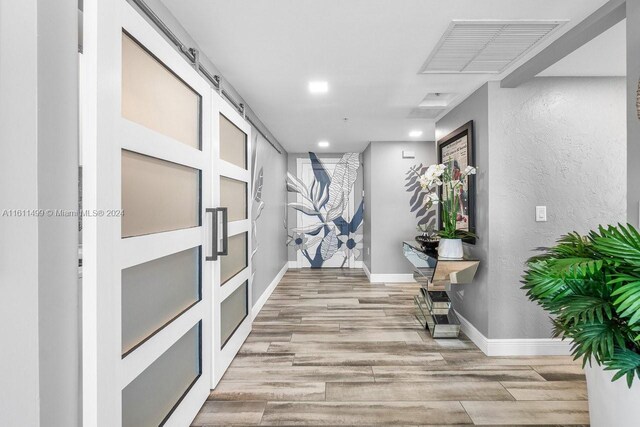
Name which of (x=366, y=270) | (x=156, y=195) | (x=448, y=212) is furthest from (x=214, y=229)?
(x=366, y=270)

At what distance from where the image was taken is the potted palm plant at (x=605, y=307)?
1253mm

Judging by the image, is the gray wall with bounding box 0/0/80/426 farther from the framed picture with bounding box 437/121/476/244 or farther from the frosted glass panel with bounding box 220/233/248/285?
the framed picture with bounding box 437/121/476/244

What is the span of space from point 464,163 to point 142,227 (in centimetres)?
298

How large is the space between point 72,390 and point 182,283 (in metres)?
0.77

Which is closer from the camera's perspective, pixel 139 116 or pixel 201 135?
pixel 139 116

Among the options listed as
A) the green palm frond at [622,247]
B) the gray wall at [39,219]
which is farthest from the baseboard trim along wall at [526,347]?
the gray wall at [39,219]

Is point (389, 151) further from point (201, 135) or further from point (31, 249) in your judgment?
point (31, 249)

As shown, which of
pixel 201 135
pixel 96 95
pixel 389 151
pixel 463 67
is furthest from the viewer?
pixel 389 151

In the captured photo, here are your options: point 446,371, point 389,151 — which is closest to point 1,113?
point 446,371

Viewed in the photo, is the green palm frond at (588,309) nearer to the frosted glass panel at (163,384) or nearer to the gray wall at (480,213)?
the gray wall at (480,213)

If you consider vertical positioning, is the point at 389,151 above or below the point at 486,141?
above

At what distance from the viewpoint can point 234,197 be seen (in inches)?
117

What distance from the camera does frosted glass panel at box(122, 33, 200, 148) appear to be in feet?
4.85

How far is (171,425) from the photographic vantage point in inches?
70.9
